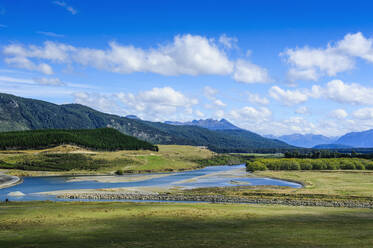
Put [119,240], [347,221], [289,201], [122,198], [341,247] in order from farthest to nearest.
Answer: [122,198]
[289,201]
[347,221]
[119,240]
[341,247]

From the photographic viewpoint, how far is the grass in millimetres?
40031

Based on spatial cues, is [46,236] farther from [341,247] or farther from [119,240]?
[341,247]

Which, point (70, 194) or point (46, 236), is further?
point (70, 194)

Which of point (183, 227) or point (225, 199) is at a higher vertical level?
point (183, 227)

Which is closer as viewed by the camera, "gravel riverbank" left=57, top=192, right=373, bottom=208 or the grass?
the grass

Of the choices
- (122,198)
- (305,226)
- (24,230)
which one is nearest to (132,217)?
(24,230)

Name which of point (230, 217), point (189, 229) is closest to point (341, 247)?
point (189, 229)

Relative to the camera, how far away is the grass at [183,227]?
→ 40031 millimetres

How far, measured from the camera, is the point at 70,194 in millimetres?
103500

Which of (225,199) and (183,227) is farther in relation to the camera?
(225,199)

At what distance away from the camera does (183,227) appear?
50.7m

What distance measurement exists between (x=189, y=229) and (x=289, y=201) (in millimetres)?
44998

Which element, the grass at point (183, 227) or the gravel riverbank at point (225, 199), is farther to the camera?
the gravel riverbank at point (225, 199)

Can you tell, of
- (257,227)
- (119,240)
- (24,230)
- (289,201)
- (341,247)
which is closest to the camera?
(341,247)
